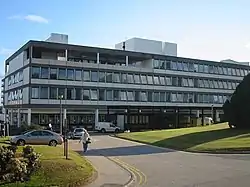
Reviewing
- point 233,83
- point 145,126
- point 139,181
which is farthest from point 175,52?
point 139,181

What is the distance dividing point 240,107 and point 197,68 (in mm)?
45576

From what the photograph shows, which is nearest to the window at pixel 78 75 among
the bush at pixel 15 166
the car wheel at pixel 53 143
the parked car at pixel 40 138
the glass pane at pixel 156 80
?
the glass pane at pixel 156 80

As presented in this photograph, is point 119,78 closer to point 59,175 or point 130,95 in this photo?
point 130,95

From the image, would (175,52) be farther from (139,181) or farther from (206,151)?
(139,181)

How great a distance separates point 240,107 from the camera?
42.2m

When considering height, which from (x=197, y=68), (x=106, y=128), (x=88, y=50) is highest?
(x=88, y=50)

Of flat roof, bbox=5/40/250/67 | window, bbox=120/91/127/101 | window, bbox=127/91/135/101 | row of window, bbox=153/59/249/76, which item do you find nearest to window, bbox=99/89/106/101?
window, bbox=120/91/127/101

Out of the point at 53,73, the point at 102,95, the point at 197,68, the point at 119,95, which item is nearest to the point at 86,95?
the point at 102,95

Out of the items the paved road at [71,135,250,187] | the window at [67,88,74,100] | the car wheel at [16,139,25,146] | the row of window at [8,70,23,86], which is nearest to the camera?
the paved road at [71,135,250,187]

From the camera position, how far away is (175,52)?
9850 centimetres

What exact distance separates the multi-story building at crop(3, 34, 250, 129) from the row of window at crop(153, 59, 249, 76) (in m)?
0.21

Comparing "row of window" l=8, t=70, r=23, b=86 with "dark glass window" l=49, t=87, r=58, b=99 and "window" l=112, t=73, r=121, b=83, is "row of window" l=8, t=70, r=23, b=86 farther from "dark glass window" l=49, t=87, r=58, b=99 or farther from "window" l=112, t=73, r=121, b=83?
"window" l=112, t=73, r=121, b=83

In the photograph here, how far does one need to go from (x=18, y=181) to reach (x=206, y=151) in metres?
18.8

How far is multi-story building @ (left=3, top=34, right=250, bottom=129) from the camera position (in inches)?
2628
